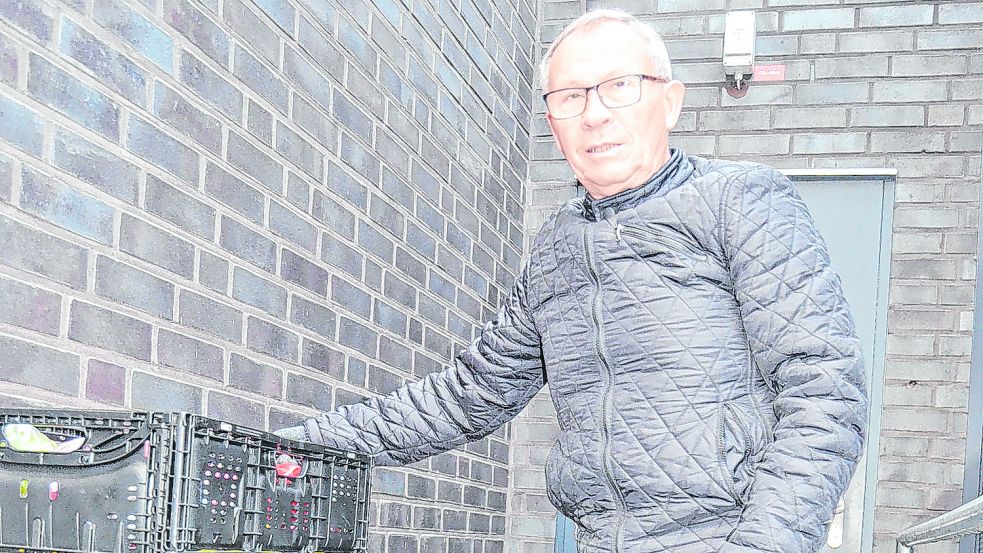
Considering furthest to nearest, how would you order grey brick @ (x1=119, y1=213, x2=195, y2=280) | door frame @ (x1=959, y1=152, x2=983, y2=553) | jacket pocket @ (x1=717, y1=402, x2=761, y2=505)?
door frame @ (x1=959, y1=152, x2=983, y2=553) < grey brick @ (x1=119, y1=213, x2=195, y2=280) < jacket pocket @ (x1=717, y1=402, x2=761, y2=505)

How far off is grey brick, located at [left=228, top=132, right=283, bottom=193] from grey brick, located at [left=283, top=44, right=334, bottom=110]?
212mm

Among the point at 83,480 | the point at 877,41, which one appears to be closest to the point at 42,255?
the point at 83,480

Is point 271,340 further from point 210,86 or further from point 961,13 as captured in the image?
point 961,13

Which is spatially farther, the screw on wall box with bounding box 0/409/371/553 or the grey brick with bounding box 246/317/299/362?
the grey brick with bounding box 246/317/299/362

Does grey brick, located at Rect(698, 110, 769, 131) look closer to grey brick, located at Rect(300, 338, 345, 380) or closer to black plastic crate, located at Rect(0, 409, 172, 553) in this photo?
grey brick, located at Rect(300, 338, 345, 380)

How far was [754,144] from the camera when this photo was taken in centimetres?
471

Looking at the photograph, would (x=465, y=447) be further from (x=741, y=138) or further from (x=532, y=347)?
(x=532, y=347)

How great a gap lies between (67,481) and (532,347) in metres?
0.94

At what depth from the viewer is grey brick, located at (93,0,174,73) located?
205cm

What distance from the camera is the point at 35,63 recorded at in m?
1.87

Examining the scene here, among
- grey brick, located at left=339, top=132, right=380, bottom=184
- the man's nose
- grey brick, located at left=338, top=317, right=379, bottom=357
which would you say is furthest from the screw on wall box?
grey brick, located at left=339, top=132, right=380, bottom=184

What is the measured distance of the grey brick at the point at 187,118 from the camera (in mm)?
2229

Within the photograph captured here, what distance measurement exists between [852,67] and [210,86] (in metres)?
2.96

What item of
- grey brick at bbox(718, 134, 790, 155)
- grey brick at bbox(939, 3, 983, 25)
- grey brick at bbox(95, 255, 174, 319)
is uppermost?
grey brick at bbox(939, 3, 983, 25)
